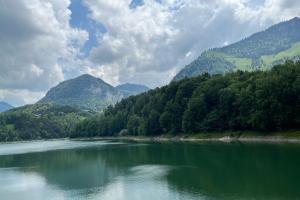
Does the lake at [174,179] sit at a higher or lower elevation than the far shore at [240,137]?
lower

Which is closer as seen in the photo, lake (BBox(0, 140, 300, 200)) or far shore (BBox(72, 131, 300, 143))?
lake (BBox(0, 140, 300, 200))

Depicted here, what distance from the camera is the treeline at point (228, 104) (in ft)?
321

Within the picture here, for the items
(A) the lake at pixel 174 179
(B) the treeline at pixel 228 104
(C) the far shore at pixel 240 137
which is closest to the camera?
(A) the lake at pixel 174 179

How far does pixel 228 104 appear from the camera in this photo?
124 metres

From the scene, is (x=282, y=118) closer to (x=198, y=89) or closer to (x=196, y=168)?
(x=196, y=168)

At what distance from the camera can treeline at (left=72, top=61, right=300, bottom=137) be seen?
97875 millimetres

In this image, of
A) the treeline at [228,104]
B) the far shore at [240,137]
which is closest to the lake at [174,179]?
the far shore at [240,137]

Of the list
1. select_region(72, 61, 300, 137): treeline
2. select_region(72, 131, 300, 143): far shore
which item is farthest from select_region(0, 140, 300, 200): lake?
select_region(72, 61, 300, 137): treeline

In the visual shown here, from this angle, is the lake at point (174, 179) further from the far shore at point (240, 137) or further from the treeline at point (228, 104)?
the treeline at point (228, 104)

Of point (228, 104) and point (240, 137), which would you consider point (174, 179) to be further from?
point (228, 104)

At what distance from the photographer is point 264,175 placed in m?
52.5

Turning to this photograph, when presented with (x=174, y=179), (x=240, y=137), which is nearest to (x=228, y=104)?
(x=240, y=137)

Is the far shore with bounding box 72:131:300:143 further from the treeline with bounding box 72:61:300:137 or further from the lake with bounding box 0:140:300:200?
the lake with bounding box 0:140:300:200

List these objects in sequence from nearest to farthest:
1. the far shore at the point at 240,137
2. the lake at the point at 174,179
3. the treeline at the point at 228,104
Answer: the lake at the point at 174,179
the far shore at the point at 240,137
the treeline at the point at 228,104
